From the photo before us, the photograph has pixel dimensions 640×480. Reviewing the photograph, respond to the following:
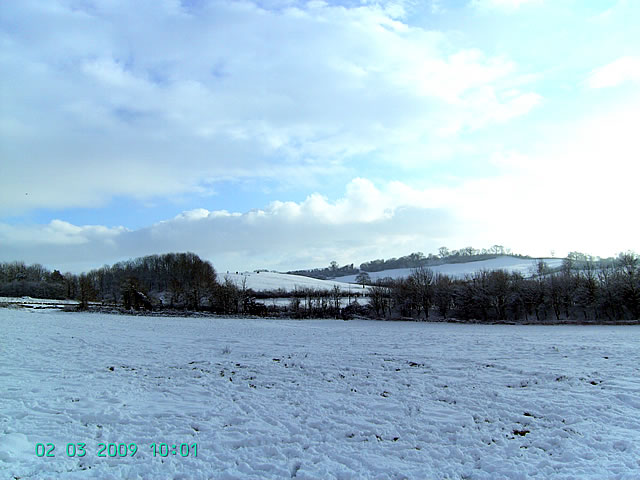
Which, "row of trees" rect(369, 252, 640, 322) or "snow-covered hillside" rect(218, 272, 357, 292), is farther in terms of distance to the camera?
"snow-covered hillside" rect(218, 272, 357, 292)

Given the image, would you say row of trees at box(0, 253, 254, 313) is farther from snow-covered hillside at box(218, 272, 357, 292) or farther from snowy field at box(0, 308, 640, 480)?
snowy field at box(0, 308, 640, 480)

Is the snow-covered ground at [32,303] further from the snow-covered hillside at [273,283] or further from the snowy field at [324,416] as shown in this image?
the snowy field at [324,416]

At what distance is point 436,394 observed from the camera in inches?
442

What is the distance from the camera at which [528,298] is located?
59594 mm

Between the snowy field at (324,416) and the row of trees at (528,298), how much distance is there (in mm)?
44394

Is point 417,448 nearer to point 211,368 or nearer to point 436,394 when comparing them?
point 436,394

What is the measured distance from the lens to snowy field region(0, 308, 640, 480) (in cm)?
703

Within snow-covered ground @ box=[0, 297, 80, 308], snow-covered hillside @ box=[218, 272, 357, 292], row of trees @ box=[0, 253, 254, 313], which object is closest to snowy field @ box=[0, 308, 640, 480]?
row of trees @ box=[0, 253, 254, 313]
